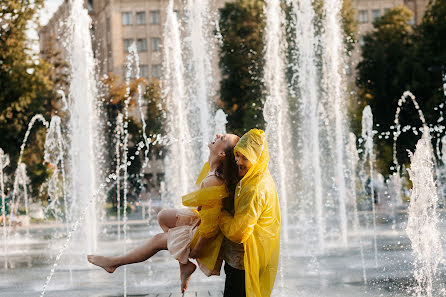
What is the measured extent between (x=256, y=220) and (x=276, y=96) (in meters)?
26.4

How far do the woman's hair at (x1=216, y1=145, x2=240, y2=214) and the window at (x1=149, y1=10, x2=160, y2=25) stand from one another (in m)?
71.5

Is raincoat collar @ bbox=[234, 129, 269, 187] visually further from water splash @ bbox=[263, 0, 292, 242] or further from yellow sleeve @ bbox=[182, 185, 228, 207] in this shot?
water splash @ bbox=[263, 0, 292, 242]

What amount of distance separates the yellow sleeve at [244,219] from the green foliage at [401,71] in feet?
93.0

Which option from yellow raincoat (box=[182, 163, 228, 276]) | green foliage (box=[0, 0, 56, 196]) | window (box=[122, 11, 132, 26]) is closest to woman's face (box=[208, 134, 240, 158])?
yellow raincoat (box=[182, 163, 228, 276])

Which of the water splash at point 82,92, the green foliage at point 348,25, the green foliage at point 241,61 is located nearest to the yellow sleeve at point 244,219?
the water splash at point 82,92

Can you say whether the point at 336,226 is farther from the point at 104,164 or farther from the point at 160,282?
the point at 104,164

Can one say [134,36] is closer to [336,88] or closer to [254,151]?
[336,88]

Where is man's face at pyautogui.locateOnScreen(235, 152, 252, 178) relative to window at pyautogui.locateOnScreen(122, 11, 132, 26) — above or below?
below

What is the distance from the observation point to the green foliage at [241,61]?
41.5m

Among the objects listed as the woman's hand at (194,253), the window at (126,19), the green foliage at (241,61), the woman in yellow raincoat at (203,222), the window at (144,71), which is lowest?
the woman's hand at (194,253)

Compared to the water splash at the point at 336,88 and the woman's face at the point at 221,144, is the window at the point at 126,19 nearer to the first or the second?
the water splash at the point at 336,88

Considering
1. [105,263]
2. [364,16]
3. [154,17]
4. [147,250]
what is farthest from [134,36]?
[147,250]

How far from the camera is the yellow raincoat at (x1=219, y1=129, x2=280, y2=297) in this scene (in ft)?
15.3

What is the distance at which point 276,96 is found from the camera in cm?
3092
